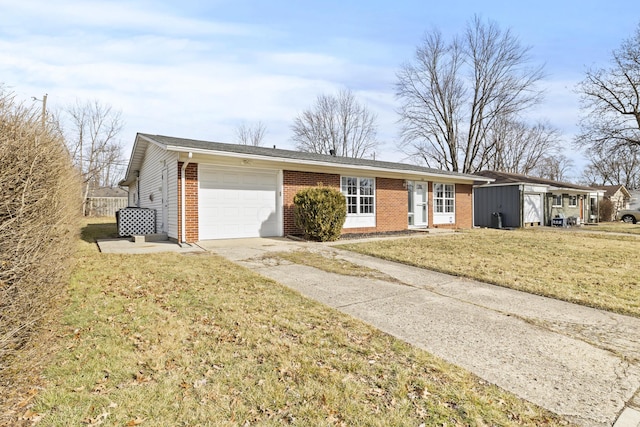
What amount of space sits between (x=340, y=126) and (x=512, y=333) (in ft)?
113

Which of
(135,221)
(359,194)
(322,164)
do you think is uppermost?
(322,164)

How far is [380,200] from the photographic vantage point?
14141 millimetres

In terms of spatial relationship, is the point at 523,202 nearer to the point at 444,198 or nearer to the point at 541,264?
the point at 444,198

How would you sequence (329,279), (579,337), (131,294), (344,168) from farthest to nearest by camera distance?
(344,168)
(329,279)
(131,294)
(579,337)

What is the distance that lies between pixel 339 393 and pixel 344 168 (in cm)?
1070

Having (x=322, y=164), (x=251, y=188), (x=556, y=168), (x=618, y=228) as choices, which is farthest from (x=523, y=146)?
(x=251, y=188)

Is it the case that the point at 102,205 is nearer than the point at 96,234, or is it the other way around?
the point at 96,234

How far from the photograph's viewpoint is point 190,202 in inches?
389

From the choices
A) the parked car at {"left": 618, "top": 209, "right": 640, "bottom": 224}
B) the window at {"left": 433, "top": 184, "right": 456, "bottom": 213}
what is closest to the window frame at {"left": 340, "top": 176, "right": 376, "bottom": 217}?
the window at {"left": 433, "top": 184, "right": 456, "bottom": 213}

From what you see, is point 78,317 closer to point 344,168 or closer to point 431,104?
point 344,168

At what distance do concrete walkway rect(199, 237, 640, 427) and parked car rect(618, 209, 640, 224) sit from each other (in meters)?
32.5

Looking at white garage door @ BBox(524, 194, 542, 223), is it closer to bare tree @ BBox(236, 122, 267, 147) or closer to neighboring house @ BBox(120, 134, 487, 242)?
neighboring house @ BBox(120, 134, 487, 242)

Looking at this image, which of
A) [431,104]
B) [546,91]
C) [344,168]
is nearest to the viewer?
[344,168]

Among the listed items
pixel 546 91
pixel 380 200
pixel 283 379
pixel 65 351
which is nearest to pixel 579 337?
pixel 283 379
